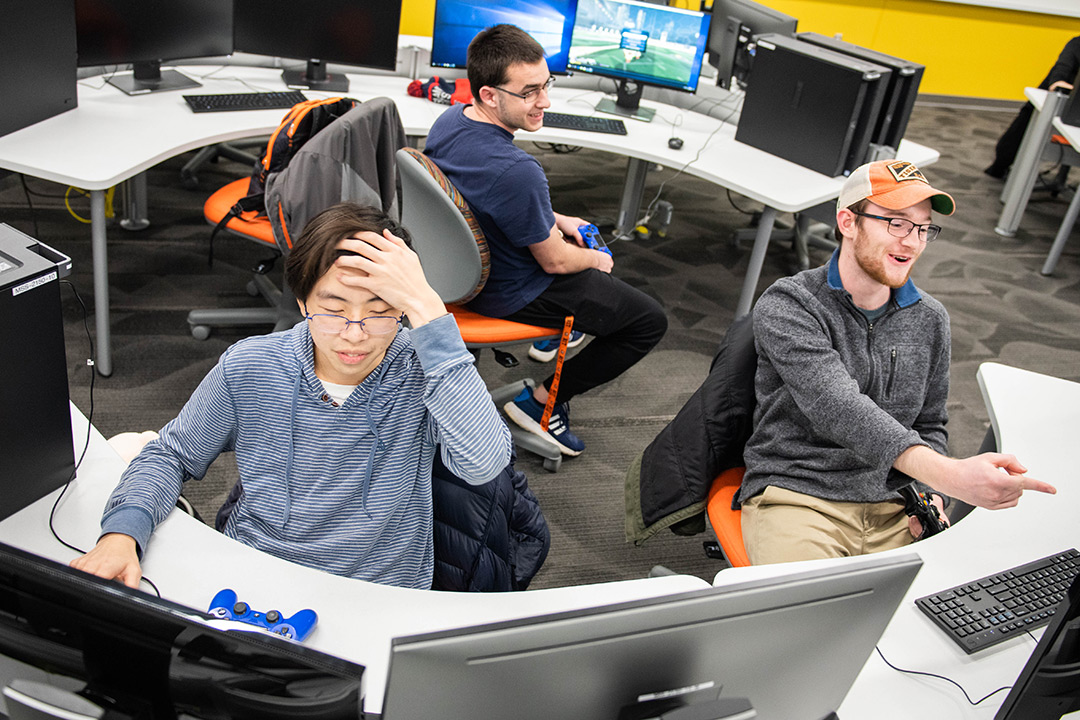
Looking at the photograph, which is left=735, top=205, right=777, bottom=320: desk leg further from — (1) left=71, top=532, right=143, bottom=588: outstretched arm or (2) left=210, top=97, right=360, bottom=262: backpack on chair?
(1) left=71, top=532, right=143, bottom=588: outstretched arm

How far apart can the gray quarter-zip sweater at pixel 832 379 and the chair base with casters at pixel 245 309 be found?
162cm

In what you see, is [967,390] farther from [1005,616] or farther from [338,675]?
[338,675]

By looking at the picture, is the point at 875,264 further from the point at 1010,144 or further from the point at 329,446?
the point at 1010,144

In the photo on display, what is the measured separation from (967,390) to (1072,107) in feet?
6.32

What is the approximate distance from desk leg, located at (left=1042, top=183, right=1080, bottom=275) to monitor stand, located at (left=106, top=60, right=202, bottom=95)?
156 inches

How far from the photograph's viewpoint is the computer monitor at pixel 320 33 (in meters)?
3.30

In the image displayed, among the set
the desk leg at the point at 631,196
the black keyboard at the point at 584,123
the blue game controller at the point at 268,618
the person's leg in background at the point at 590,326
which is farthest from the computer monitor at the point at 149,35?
the blue game controller at the point at 268,618

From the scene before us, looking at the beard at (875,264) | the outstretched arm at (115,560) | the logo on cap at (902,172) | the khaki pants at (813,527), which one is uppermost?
the logo on cap at (902,172)

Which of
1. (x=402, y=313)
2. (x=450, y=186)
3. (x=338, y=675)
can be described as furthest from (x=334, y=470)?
(x=450, y=186)

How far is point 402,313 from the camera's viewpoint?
135 cm

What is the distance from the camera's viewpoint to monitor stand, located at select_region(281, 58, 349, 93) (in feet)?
11.3

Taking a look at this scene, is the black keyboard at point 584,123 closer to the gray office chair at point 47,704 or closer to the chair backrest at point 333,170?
the chair backrest at point 333,170

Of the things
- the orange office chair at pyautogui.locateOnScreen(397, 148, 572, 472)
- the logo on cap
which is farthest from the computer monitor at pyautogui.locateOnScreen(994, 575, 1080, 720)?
the orange office chair at pyautogui.locateOnScreen(397, 148, 572, 472)

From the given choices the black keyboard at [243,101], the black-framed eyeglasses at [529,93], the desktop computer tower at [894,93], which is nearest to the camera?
the black-framed eyeglasses at [529,93]
